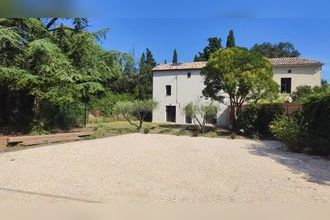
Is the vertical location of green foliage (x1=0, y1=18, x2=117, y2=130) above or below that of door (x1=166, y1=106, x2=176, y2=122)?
above

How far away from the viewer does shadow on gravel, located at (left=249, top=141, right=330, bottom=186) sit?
9133mm

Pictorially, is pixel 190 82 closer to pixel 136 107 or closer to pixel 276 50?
pixel 136 107

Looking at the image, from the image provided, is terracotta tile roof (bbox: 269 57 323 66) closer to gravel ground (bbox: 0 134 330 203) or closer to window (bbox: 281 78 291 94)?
window (bbox: 281 78 291 94)

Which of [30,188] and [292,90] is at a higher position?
[292,90]

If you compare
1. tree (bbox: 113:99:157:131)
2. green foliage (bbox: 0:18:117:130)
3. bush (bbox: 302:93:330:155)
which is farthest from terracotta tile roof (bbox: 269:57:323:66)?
bush (bbox: 302:93:330:155)

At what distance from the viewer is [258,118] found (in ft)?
72.7

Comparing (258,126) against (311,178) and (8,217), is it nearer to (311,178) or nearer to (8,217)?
(311,178)

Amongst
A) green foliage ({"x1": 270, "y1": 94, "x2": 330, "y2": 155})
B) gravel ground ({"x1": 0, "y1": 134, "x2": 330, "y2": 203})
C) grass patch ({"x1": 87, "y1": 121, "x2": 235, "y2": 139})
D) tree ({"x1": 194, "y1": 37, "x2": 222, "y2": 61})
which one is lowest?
gravel ground ({"x1": 0, "y1": 134, "x2": 330, "y2": 203})

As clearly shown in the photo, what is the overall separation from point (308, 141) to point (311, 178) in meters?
5.03

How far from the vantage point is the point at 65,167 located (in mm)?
10578

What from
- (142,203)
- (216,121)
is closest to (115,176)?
(142,203)

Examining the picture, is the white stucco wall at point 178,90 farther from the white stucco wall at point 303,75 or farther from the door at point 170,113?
the white stucco wall at point 303,75

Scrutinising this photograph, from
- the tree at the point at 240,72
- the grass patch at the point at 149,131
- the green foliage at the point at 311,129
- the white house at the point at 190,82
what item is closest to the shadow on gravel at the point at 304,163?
the green foliage at the point at 311,129

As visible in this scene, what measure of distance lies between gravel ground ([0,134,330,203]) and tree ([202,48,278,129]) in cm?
998
